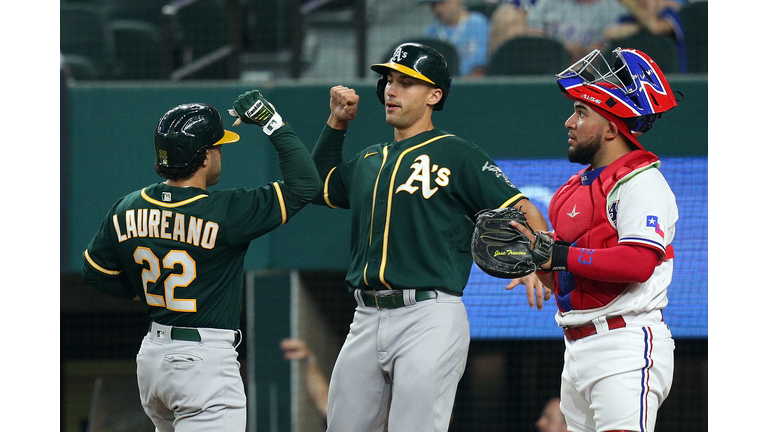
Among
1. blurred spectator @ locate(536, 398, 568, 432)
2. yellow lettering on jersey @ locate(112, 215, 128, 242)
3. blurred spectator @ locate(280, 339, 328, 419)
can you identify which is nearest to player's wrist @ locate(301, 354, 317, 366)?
blurred spectator @ locate(280, 339, 328, 419)

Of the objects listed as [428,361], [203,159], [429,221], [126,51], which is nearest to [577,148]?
[429,221]

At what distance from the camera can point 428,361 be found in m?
3.08

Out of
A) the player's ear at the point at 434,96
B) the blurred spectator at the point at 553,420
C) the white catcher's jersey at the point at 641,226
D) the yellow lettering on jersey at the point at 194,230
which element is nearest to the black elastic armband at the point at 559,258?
the white catcher's jersey at the point at 641,226

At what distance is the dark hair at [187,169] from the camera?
10.8 feet

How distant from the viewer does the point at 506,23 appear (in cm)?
625

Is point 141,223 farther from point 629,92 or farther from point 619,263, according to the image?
point 629,92

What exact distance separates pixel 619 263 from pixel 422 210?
0.76 meters

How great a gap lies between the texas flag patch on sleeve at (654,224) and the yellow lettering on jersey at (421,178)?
790mm

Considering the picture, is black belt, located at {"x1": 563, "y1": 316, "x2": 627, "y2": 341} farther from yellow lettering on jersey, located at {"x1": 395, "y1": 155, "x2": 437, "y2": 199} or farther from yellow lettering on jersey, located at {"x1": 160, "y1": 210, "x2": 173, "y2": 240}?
yellow lettering on jersey, located at {"x1": 160, "y1": 210, "x2": 173, "y2": 240}

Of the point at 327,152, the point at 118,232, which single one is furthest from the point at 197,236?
the point at 327,152

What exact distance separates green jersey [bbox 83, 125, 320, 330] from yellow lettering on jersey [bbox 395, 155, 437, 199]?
0.38 m

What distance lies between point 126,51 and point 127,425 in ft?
9.78

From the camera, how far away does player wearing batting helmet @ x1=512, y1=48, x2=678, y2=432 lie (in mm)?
2924

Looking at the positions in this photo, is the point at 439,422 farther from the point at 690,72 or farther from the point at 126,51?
the point at 126,51
